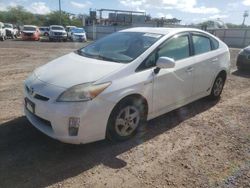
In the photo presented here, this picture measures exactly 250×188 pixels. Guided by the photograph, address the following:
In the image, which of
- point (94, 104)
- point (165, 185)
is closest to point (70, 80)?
A: point (94, 104)

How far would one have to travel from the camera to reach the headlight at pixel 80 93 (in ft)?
10.8

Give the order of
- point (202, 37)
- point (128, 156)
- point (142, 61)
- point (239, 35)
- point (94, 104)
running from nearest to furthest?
point (94, 104), point (128, 156), point (142, 61), point (202, 37), point (239, 35)

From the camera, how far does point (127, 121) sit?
3.85 m

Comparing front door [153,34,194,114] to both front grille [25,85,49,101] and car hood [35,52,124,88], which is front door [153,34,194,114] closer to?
car hood [35,52,124,88]

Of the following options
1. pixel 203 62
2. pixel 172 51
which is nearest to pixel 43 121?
pixel 172 51

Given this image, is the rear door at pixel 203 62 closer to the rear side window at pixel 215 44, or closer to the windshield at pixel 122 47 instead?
the rear side window at pixel 215 44

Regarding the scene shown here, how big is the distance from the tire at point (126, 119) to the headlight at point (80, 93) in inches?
16.2

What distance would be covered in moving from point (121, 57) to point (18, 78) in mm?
4607

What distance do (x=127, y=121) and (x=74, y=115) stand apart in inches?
35.6

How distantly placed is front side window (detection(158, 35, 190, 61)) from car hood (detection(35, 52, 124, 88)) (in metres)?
0.92

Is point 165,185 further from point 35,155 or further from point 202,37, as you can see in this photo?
point 202,37

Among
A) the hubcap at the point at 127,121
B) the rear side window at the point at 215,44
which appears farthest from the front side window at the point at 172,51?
the rear side window at the point at 215,44

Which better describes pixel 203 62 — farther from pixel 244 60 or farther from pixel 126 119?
pixel 244 60

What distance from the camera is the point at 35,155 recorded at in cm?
347
